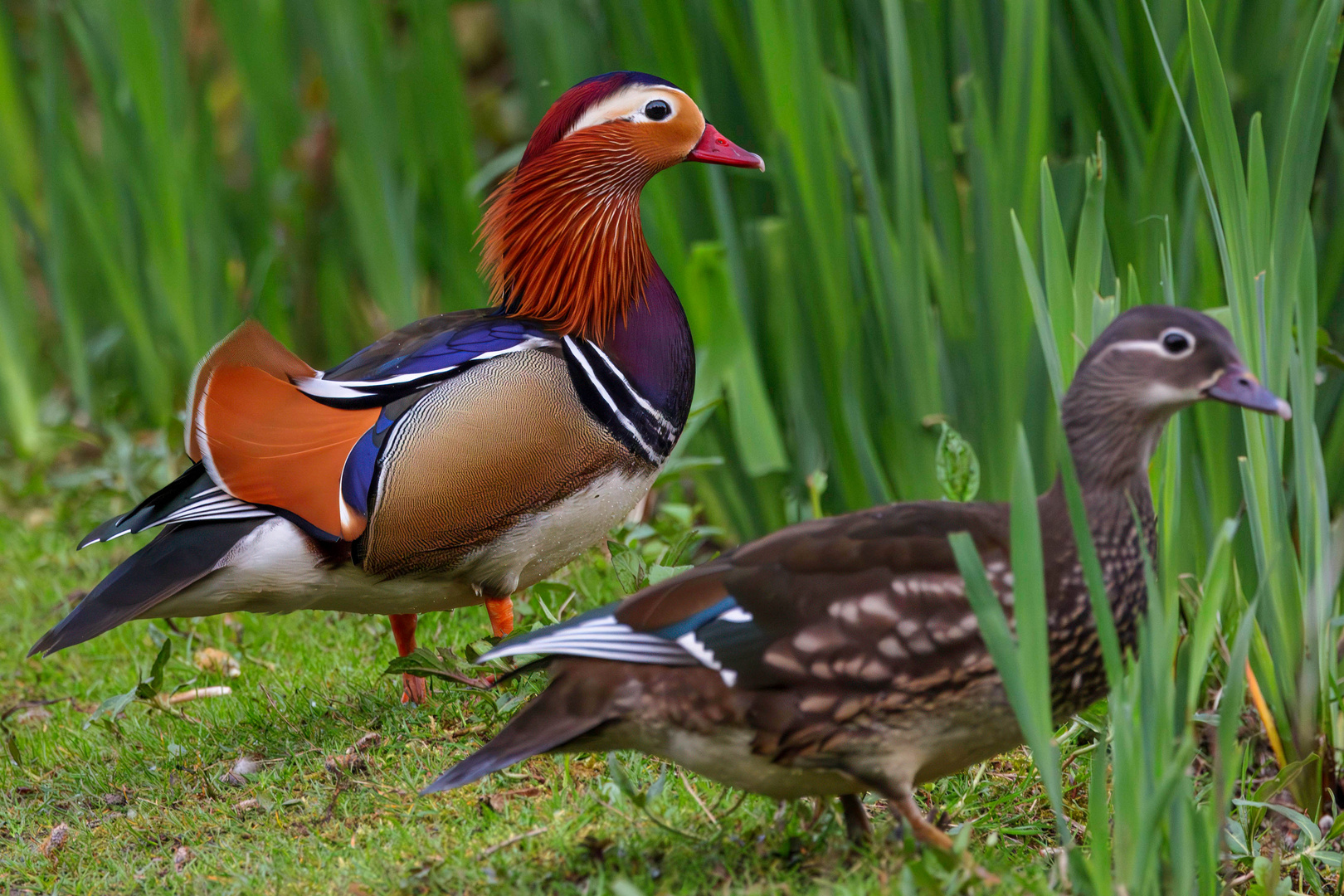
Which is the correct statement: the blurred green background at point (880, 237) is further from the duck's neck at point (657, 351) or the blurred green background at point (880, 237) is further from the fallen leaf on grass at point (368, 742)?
the fallen leaf on grass at point (368, 742)

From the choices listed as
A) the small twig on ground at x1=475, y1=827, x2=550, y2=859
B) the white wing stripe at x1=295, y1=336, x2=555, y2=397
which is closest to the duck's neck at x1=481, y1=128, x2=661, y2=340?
the white wing stripe at x1=295, y1=336, x2=555, y2=397

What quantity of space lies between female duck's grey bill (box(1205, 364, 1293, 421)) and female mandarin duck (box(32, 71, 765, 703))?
1.33 meters

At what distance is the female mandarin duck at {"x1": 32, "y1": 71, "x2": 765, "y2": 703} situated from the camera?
9.48ft

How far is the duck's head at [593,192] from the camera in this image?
128 inches

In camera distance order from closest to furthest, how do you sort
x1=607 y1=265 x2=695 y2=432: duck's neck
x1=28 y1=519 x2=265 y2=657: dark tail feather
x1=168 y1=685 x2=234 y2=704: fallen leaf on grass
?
1. x1=28 y1=519 x2=265 y2=657: dark tail feather
2. x1=607 y1=265 x2=695 y2=432: duck's neck
3. x1=168 y1=685 x2=234 y2=704: fallen leaf on grass

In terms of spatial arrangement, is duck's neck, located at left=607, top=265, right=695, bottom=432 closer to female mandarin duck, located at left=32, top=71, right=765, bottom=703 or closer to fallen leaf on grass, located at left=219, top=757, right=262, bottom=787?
female mandarin duck, located at left=32, top=71, right=765, bottom=703

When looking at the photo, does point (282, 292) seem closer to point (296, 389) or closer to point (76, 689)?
point (76, 689)

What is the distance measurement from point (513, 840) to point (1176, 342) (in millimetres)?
1326

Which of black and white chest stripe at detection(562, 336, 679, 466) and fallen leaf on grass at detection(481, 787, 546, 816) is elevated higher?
black and white chest stripe at detection(562, 336, 679, 466)

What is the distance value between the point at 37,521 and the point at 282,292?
1.30m

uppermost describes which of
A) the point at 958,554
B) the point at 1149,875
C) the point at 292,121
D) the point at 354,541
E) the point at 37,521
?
the point at 292,121

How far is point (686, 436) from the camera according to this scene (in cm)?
386

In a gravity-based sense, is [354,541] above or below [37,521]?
above

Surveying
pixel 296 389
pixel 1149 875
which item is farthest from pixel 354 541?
pixel 1149 875
